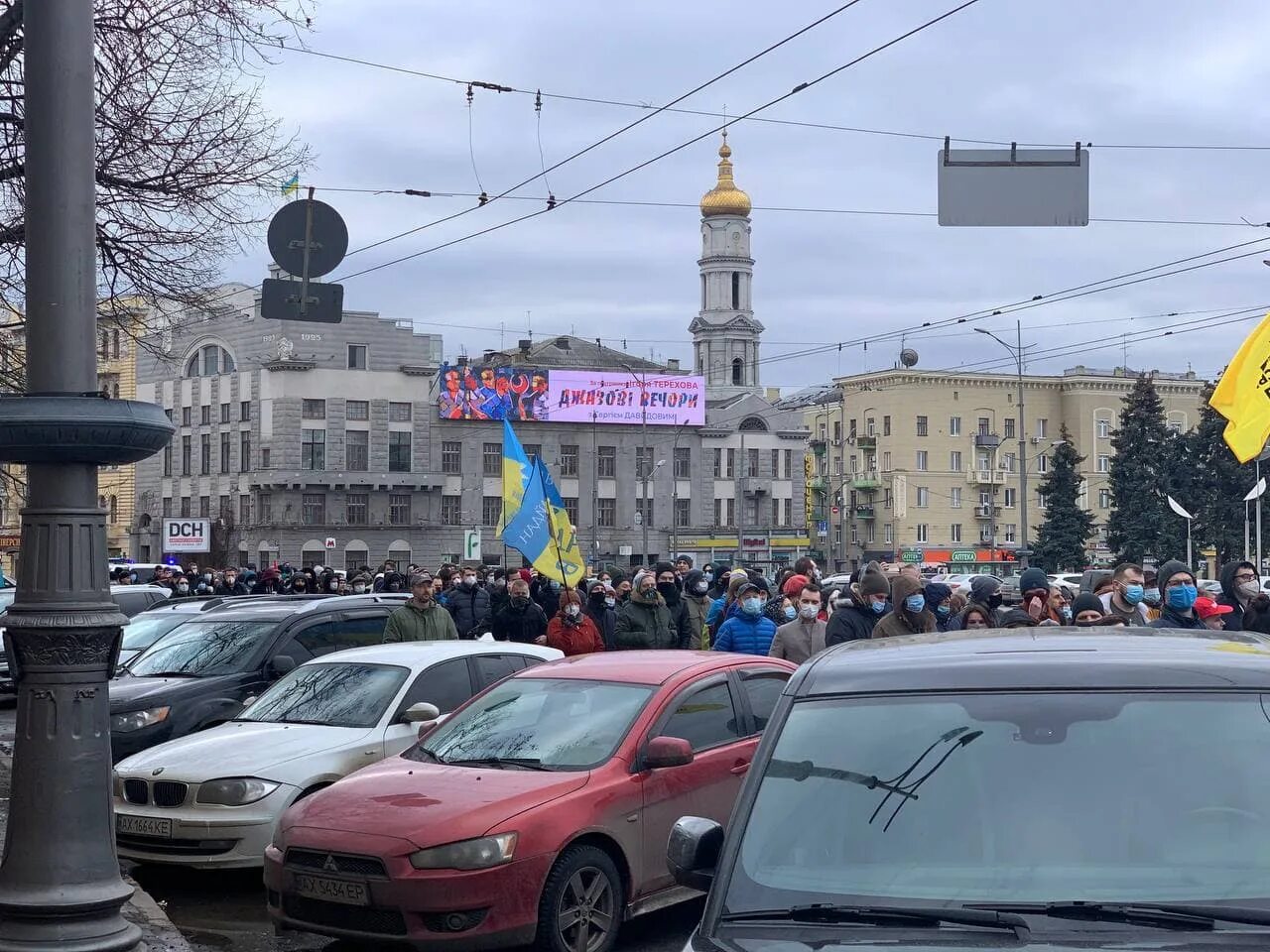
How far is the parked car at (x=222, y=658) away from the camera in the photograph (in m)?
12.2

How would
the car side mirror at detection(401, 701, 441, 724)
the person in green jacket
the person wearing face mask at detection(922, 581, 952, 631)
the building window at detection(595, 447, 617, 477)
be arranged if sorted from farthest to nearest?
the building window at detection(595, 447, 617, 477) → the person wearing face mask at detection(922, 581, 952, 631) → the person in green jacket → the car side mirror at detection(401, 701, 441, 724)

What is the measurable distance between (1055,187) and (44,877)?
38.4 ft

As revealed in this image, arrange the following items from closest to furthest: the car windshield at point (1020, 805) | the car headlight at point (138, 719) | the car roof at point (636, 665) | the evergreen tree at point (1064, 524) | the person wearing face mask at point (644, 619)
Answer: the car windshield at point (1020, 805) → the car roof at point (636, 665) → the car headlight at point (138, 719) → the person wearing face mask at point (644, 619) → the evergreen tree at point (1064, 524)

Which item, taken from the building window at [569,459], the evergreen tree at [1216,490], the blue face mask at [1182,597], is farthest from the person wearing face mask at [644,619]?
the building window at [569,459]

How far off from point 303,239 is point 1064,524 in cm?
6335

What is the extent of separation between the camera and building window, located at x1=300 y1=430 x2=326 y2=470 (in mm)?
83812

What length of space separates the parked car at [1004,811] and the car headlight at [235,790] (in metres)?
5.70

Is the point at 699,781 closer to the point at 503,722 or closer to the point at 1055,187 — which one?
the point at 503,722

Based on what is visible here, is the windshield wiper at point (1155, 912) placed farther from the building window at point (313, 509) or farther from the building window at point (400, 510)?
the building window at point (400, 510)

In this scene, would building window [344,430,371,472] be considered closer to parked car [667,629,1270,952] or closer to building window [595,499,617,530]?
building window [595,499,617,530]

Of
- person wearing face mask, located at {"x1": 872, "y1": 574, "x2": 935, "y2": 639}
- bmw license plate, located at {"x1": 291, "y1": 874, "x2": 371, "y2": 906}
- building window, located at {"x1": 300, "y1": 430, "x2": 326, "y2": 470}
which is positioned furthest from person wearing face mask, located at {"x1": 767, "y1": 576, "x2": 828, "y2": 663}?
building window, located at {"x1": 300, "y1": 430, "x2": 326, "y2": 470}

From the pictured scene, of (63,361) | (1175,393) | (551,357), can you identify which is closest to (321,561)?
(551,357)

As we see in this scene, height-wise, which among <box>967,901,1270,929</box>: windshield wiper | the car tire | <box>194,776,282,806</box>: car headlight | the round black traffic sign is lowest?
the car tire

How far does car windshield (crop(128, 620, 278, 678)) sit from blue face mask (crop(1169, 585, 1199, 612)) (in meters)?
7.15
